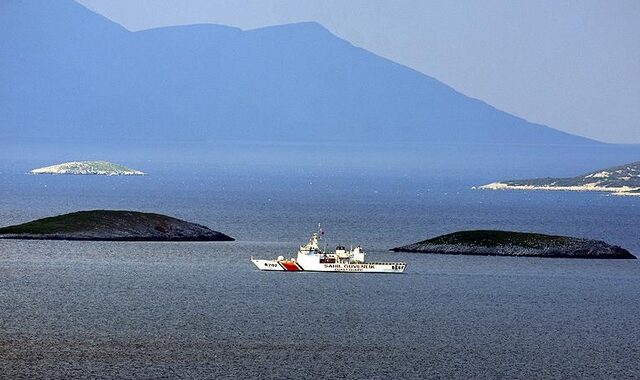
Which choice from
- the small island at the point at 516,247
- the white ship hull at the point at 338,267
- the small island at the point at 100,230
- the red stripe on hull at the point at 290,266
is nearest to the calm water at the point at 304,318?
the white ship hull at the point at 338,267

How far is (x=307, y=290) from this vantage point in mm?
140250

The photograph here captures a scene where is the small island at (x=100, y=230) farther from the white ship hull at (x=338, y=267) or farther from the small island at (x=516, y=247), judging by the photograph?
the white ship hull at (x=338, y=267)

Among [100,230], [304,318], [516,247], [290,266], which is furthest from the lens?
[100,230]

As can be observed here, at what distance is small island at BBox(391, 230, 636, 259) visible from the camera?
616 feet

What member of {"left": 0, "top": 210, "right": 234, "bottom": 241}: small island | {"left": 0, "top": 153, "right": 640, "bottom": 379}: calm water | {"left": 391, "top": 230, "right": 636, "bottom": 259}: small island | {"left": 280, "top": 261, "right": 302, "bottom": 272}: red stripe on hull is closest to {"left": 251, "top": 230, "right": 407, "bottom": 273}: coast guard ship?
{"left": 280, "top": 261, "right": 302, "bottom": 272}: red stripe on hull

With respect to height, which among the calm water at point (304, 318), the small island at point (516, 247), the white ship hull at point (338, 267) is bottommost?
the calm water at point (304, 318)

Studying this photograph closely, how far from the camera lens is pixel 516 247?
624 ft

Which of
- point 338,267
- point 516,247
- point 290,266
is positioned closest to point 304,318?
point 290,266

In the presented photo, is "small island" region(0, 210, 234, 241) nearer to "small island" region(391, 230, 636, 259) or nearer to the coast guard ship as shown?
"small island" region(391, 230, 636, 259)

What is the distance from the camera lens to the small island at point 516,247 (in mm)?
187750

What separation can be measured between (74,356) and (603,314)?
53834 mm

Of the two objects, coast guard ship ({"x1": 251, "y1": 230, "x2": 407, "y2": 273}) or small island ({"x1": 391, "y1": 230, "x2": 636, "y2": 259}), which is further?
small island ({"x1": 391, "y1": 230, "x2": 636, "y2": 259})

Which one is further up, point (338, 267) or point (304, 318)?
point (338, 267)

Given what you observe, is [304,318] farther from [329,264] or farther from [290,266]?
[329,264]
